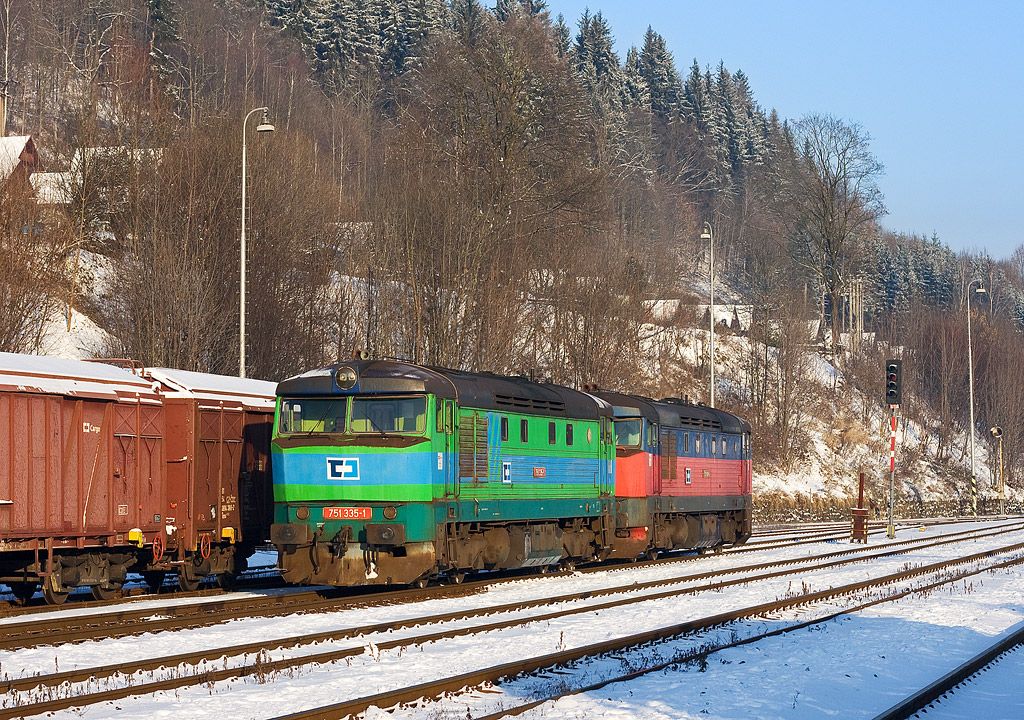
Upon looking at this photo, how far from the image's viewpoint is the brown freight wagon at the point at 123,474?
18.1m

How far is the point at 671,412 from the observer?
98.7 feet

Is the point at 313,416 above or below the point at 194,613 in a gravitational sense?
above

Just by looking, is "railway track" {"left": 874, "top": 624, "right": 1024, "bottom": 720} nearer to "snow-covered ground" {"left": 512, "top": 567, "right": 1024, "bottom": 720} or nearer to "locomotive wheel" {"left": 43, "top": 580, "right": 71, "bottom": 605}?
"snow-covered ground" {"left": 512, "top": 567, "right": 1024, "bottom": 720}

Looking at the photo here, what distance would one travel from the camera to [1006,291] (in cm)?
14412

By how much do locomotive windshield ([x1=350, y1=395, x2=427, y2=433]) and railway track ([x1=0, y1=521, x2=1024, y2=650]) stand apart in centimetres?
263

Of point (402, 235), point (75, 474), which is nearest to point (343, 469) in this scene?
point (75, 474)

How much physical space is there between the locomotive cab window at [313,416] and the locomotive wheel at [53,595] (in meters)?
4.08

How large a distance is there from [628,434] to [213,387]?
964 cm

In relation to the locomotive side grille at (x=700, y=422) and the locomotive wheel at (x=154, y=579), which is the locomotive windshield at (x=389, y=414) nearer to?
the locomotive wheel at (x=154, y=579)


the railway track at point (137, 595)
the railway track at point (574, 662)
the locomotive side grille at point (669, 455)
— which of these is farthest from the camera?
the locomotive side grille at point (669, 455)

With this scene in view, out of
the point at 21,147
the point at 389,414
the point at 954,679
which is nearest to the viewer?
the point at 954,679

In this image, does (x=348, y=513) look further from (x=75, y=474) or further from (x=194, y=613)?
(x=75, y=474)

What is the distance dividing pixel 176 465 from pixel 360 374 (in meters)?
3.64

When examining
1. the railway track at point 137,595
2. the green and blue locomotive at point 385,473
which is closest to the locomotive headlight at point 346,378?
the green and blue locomotive at point 385,473
